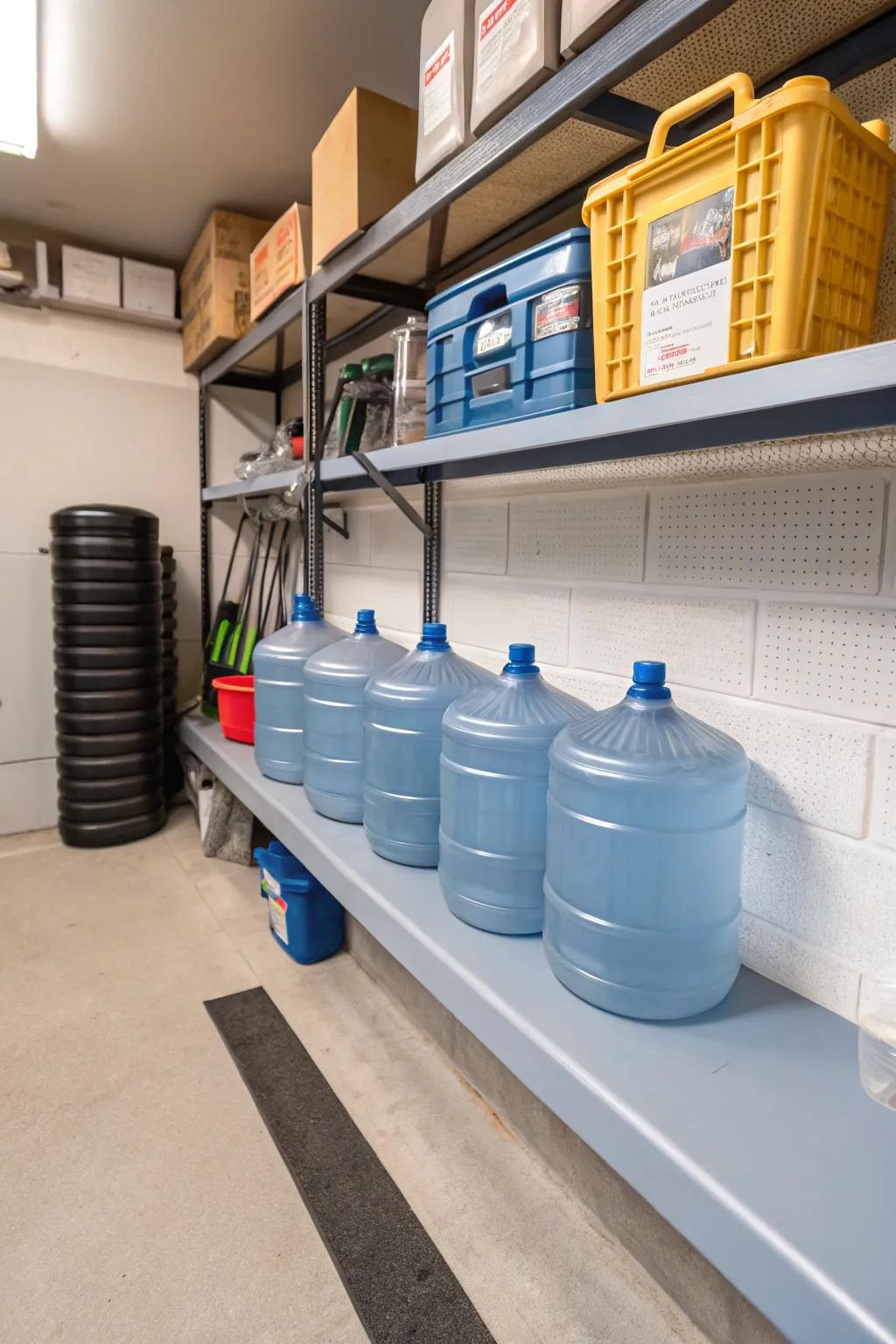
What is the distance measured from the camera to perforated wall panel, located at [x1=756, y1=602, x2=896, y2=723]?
1.04 meters

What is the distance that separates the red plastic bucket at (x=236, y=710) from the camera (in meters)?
2.61

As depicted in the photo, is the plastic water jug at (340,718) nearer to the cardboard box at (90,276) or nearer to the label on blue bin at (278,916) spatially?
the label on blue bin at (278,916)

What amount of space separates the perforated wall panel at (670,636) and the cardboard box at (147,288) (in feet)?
8.31

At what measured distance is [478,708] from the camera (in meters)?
1.37

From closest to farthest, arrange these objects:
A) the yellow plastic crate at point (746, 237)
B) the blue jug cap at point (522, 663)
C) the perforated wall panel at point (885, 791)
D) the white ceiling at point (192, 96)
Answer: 1. the yellow plastic crate at point (746, 237)
2. the perforated wall panel at point (885, 791)
3. the blue jug cap at point (522, 663)
4. the white ceiling at point (192, 96)

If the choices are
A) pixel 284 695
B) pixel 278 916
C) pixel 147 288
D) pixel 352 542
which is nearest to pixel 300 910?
pixel 278 916

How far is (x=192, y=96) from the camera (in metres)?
2.06

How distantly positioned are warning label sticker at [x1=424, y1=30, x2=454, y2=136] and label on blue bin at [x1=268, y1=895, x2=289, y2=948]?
1.93m

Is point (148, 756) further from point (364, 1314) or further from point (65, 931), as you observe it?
point (364, 1314)

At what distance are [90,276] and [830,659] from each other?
3.18 m

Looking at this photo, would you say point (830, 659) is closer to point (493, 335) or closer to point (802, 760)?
point (802, 760)

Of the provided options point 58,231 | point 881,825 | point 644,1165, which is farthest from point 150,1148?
point 58,231

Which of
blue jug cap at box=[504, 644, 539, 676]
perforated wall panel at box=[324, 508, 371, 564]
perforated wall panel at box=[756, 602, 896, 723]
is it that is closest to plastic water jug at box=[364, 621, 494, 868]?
blue jug cap at box=[504, 644, 539, 676]

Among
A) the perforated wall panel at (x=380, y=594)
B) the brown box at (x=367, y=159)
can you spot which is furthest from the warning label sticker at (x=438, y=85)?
the perforated wall panel at (x=380, y=594)
